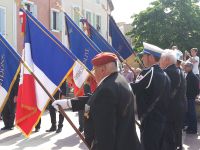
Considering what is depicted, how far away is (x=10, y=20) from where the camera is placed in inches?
912

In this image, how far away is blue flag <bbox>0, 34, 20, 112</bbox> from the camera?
6.71 meters

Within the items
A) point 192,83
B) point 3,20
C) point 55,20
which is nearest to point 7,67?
point 192,83

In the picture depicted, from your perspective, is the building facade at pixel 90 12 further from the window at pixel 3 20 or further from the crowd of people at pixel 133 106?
the crowd of people at pixel 133 106

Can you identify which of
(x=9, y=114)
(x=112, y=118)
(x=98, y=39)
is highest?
(x=98, y=39)

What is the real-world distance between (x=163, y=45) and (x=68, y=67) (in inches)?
926

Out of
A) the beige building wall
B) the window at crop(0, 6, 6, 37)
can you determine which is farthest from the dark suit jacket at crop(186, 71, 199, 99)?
the beige building wall

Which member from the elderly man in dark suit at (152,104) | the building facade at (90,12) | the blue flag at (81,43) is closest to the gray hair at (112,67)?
the elderly man in dark suit at (152,104)

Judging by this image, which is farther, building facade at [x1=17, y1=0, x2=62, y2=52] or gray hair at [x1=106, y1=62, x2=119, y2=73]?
building facade at [x1=17, y1=0, x2=62, y2=52]

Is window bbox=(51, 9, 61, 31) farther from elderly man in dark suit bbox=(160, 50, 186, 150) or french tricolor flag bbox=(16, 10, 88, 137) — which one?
elderly man in dark suit bbox=(160, 50, 186, 150)

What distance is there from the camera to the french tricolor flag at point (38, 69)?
21.6ft

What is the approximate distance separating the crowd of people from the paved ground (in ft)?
10.0

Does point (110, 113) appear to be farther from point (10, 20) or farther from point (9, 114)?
point (10, 20)

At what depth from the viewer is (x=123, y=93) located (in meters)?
4.10

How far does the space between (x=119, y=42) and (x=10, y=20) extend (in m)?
13.2
